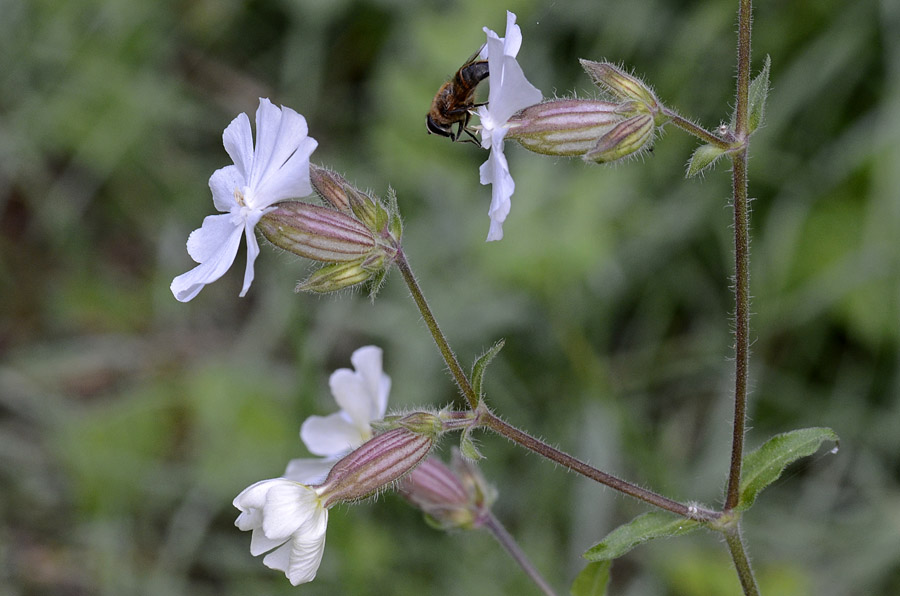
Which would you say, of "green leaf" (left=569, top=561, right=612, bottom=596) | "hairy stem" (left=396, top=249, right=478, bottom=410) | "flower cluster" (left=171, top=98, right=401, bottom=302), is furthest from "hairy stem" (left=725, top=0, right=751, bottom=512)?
"flower cluster" (left=171, top=98, right=401, bottom=302)

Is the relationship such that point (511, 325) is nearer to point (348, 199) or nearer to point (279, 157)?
point (348, 199)

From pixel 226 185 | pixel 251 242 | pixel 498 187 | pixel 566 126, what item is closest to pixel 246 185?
pixel 226 185

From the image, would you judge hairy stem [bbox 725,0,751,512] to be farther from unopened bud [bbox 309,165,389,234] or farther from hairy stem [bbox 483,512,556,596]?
unopened bud [bbox 309,165,389,234]

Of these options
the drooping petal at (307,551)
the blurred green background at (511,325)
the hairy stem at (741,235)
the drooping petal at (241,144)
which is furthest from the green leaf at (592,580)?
the blurred green background at (511,325)

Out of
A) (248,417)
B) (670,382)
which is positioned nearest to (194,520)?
(248,417)

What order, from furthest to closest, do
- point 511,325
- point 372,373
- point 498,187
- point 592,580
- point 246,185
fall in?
point 511,325 → point 372,373 → point 592,580 → point 246,185 → point 498,187

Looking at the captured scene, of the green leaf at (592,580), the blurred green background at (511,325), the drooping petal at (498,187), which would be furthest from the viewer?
the blurred green background at (511,325)

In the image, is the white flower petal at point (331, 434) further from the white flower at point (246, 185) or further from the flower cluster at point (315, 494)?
the white flower at point (246, 185)
